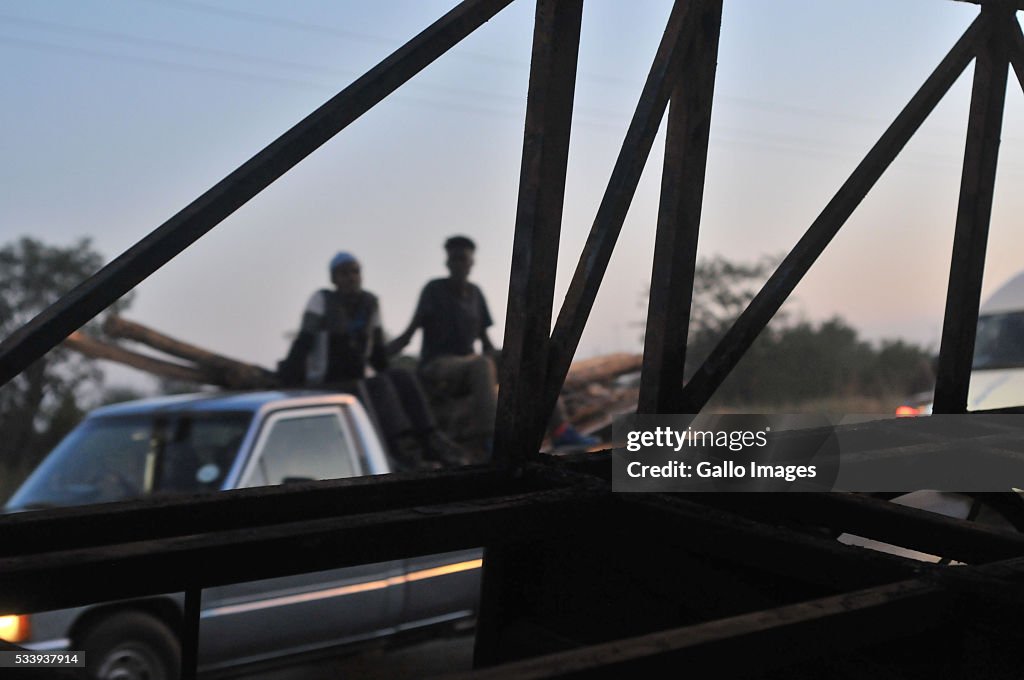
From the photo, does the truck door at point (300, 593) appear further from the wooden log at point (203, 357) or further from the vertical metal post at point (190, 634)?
the vertical metal post at point (190, 634)

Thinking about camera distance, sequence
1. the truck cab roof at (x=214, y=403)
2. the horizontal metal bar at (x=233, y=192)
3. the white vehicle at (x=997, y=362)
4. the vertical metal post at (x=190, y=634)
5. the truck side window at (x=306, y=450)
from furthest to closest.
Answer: the white vehicle at (x=997, y=362) → the truck cab roof at (x=214, y=403) → the truck side window at (x=306, y=450) → the vertical metal post at (x=190, y=634) → the horizontal metal bar at (x=233, y=192)

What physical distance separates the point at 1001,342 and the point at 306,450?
5463 millimetres

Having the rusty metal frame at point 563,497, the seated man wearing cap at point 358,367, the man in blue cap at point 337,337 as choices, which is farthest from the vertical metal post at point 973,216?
the man in blue cap at point 337,337

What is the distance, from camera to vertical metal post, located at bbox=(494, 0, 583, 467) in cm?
262

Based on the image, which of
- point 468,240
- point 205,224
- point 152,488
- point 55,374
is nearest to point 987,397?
point 468,240

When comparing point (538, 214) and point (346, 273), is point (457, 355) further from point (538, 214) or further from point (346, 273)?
point (538, 214)

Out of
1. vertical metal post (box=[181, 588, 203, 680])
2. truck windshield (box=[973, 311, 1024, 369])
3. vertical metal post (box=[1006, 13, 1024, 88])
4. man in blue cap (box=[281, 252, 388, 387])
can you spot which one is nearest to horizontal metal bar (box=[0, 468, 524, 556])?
vertical metal post (box=[181, 588, 203, 680])

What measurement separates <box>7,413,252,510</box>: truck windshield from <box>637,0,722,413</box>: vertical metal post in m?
3.25

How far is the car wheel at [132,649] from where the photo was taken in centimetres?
478

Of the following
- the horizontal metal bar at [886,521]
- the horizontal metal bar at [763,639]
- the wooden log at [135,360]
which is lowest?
the horizontal metal bar at [763,639]

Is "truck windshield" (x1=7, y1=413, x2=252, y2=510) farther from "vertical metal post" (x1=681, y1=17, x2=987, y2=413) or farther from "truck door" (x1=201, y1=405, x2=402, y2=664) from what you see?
"vertical metal post" (x1=681, y1=17, x2=987, y2=413)

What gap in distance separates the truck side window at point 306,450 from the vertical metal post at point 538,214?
3.24m

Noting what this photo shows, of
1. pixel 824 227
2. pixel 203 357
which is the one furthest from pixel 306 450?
pixel 824 227

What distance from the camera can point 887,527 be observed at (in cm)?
254
